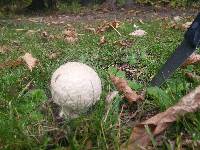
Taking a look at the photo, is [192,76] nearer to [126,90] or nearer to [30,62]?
[126,90]

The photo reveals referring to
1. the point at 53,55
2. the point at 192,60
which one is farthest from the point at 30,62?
the point at 192,60

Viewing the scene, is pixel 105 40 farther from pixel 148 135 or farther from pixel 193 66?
pixel 148 135

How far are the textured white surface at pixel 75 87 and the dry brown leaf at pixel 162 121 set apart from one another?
0.34m

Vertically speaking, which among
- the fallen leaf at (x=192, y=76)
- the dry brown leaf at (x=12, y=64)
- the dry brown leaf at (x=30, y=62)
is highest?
the fallen leaf at (x=192, y=76)

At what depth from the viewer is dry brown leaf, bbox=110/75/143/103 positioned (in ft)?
9.31

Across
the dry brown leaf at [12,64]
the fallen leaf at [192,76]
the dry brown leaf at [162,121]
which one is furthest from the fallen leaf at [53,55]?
the dry brown leaf at [162,121]

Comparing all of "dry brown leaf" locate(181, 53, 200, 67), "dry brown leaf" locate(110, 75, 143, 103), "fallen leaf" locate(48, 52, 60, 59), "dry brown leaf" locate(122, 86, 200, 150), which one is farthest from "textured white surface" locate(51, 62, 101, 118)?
"fallen leaf" locate(48, 52, 60, 59)

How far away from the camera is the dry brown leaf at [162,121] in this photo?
7.07 ft

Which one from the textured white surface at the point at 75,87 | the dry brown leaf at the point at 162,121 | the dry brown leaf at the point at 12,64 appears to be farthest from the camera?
the dry brown leaf at the point at 12,64

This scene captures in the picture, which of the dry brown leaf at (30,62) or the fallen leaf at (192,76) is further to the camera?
the dry brown leaf at (30,62)

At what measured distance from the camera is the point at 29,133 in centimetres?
227

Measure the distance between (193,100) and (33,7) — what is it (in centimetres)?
1650

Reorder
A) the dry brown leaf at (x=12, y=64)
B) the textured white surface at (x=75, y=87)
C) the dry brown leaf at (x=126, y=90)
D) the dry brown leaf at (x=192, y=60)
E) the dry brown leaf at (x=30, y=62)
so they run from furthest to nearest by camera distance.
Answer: the dry brown leaf at (x=12, y=64) < the dry brown leaf at (x=30, y=62) < the dry brown leaf at (x=192, y=60) < the dry brown leaf at (x=126, y=90) < the textured white surface at (x=75, y=87)

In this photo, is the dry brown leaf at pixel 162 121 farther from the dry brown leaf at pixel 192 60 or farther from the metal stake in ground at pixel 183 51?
the dry brown leaf at pixel 192 60
